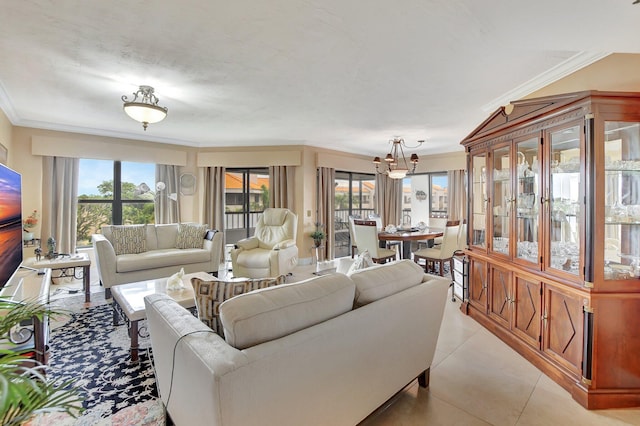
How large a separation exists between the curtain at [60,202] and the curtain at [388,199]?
5.97 metres

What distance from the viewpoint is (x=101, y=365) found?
7.52ft

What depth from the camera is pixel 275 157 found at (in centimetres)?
568

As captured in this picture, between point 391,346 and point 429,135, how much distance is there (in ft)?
14.4

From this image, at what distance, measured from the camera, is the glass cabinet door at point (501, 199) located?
9.05 ft

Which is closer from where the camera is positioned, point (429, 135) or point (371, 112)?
point (371, 112)

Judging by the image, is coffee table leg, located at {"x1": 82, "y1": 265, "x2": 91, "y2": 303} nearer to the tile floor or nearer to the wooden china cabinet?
the tile floor

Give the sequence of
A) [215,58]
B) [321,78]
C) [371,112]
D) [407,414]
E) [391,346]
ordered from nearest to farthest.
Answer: [391,346] → [407,414] → [215,58] → [321,78] → [371,112]

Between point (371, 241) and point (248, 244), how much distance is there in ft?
6.49

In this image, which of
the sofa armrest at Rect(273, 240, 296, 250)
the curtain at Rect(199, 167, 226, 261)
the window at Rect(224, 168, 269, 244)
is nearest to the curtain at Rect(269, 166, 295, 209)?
the window at Rect(224, 168, 269, 244)

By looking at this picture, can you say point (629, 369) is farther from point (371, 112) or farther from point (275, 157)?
point (275, 157)

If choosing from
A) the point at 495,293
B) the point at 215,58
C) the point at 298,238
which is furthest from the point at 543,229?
the point at 298,238

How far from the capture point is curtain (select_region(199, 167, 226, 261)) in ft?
19.2

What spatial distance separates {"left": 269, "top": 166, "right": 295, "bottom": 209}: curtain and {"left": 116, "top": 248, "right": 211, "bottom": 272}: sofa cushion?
1815mm

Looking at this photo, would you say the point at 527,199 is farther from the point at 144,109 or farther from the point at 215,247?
the point at 215,247
